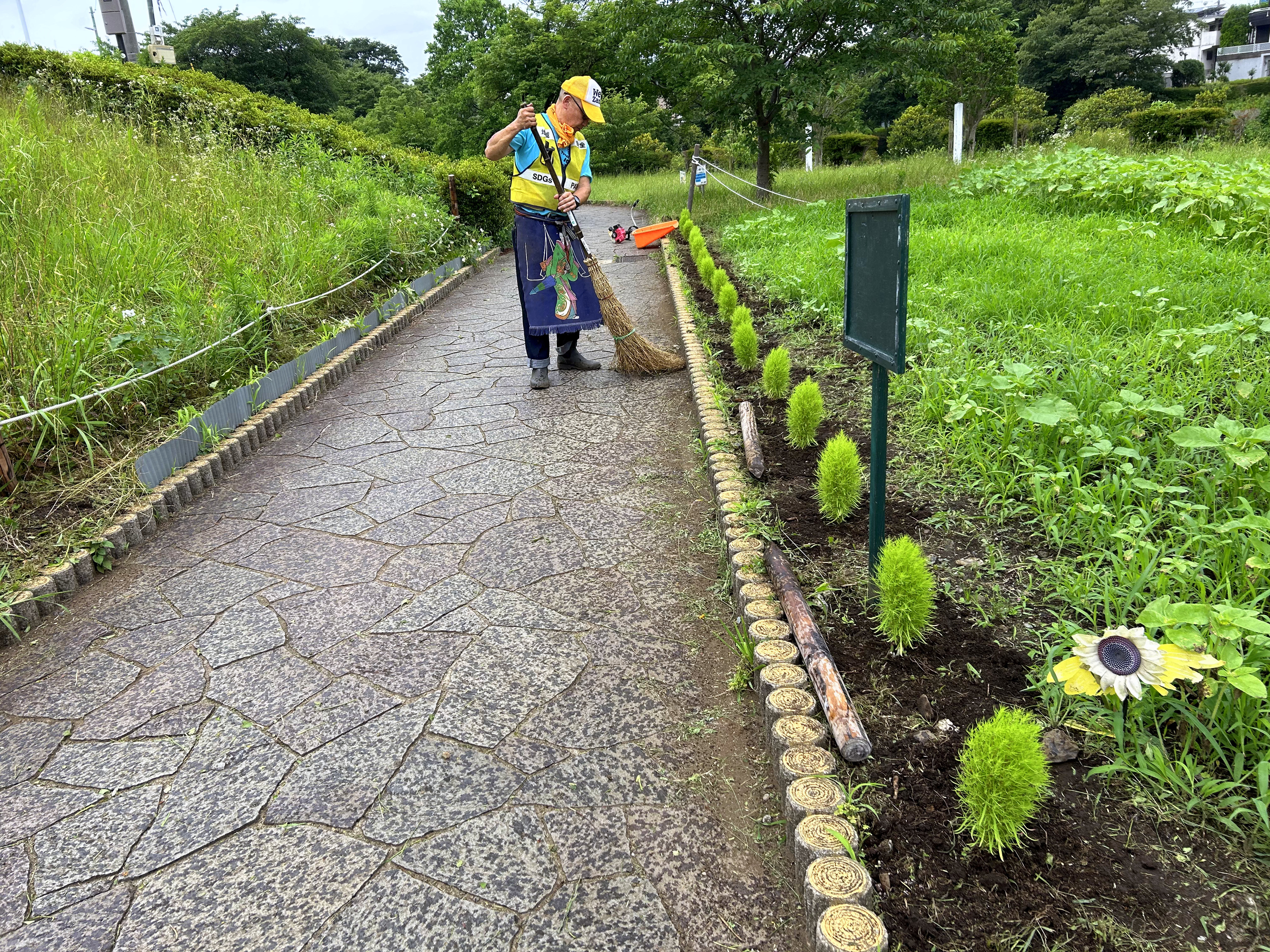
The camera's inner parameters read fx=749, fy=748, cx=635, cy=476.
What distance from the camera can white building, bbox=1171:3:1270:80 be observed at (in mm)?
65500

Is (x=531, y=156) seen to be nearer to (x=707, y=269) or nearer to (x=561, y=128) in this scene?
(x=561, y=128)

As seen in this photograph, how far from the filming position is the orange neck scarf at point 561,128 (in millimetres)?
5492

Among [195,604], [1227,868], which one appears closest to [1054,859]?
[1227,868]

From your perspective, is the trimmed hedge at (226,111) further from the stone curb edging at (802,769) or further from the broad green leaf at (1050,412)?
the broad green leaf at (1050,412)

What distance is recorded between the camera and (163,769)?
2449 mm

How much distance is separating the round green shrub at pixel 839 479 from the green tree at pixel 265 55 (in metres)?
56.5

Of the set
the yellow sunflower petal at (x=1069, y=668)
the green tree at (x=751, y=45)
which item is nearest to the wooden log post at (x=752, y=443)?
the yellow sunflower petal at (x=1069, y=668)

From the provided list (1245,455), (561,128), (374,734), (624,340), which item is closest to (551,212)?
(561,128)

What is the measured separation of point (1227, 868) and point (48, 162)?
31.6ft

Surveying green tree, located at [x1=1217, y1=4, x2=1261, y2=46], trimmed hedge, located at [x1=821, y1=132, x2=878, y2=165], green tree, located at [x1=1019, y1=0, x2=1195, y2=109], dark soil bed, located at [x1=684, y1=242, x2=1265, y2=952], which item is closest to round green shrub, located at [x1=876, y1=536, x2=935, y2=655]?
dark soil bed, located at [x1=684, y1=242, x2=1265, y2=952]

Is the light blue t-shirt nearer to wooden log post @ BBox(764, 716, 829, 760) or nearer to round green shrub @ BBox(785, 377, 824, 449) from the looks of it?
round green shrub @ BBox(785, 377, 824, 449)

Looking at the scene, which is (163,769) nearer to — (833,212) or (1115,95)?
(833,212)

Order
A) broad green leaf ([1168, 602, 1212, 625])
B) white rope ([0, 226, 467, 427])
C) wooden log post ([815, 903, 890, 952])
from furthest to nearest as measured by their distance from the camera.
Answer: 1. white rope ([0, 226, 467, 427])
2. broad green leaf ([1168, 602, 1212, 625])
3. wooden log post ([815, 903, 890, 952])

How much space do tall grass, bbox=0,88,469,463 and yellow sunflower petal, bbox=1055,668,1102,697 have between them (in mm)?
4893
